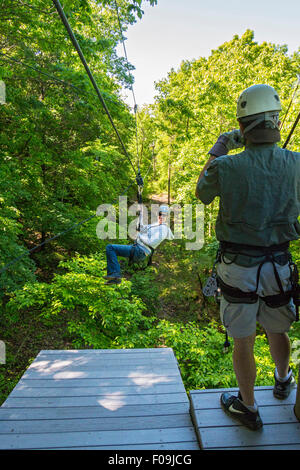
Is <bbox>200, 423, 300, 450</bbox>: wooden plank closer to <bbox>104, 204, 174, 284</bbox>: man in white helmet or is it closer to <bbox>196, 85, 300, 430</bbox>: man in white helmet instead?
<bbox>196, 85, 300, 430</bbox>: man in white helmet

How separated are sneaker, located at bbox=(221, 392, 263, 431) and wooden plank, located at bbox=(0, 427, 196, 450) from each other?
0.98 feet

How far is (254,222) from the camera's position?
4.15 feet

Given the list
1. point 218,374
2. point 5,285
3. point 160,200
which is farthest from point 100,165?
point 160,200

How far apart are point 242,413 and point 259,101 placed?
1.73 m

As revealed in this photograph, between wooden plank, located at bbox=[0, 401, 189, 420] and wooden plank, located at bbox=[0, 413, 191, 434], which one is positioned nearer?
wooden plank, located at bbox=[0, 413, 191, 434]

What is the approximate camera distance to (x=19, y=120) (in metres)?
6.18

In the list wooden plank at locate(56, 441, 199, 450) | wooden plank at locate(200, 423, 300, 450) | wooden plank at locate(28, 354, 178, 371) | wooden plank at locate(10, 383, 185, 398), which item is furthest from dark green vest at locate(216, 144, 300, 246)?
wooden plank at locate(28, 354, 178, 371)

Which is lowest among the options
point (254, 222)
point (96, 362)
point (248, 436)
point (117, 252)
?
point (96, 362)

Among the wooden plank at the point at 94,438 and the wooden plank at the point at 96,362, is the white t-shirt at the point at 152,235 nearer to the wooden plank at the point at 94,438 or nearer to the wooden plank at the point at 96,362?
the wooden plank at the point at 96,362

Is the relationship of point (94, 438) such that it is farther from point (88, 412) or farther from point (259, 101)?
point (259, 101)

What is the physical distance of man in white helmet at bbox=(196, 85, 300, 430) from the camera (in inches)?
49.1

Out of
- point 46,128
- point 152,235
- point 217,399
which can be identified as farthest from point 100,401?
point 46,128

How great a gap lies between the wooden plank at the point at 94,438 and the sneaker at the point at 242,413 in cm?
30
